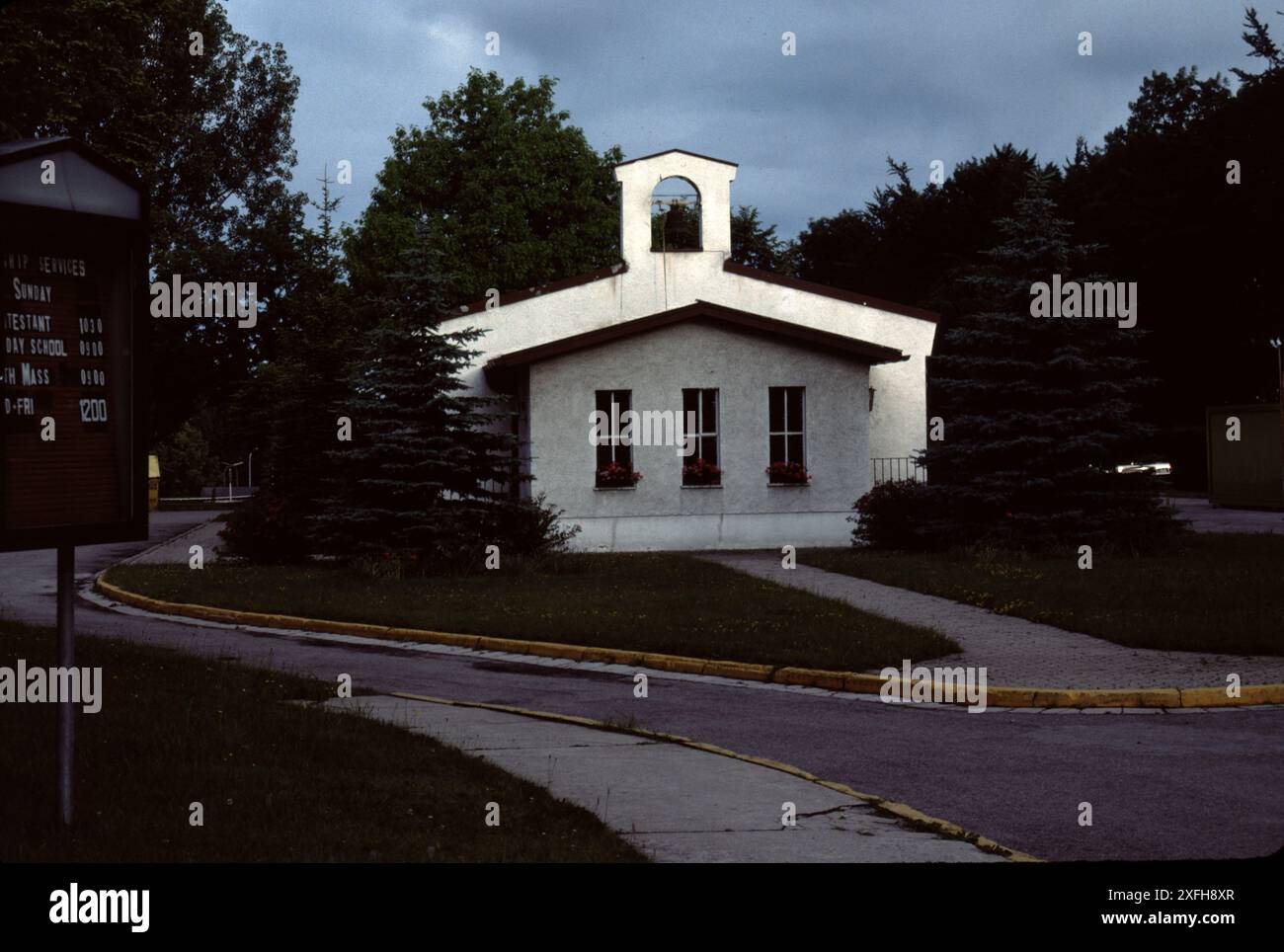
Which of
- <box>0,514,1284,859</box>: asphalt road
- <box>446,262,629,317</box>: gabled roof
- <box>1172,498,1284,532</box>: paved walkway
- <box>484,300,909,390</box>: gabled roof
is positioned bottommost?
<box>0,514,1284,859</box>: asphalt road

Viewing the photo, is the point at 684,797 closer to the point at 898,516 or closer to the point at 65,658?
the point at 65,658

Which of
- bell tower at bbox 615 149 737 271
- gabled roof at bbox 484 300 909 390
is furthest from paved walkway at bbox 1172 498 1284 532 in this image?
bell tower at bbox 615 149 737 271

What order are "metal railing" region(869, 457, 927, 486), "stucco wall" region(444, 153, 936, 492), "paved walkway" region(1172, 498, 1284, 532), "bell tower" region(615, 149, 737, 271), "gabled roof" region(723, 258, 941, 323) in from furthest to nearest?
1. "gabled roof" region(723, 258, 941, 323)
2. "bell tower" region(615, 149, 737, 271)
3. "stucco wall" region(444, 153, 936, 492)
4. "metal railing" region(869, 457, 927, 486)
5. "paved walkway" region(1172, 498, 1284, 532)

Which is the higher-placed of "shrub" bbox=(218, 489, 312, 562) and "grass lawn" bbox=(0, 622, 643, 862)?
"shrub" bbox=(218, 489, 312, 562)

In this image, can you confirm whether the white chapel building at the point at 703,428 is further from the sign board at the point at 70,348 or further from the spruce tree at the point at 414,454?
the sign board at the point at 70,348

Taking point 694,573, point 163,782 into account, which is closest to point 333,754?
point 163,782

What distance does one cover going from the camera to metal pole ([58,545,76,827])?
248 inches

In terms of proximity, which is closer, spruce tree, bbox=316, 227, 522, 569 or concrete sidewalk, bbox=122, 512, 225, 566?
spruce tree, bbox=316, 227, 522, 569

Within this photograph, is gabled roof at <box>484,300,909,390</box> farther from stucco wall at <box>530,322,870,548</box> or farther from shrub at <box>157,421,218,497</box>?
shrub at <box>157,421,218,497</box>

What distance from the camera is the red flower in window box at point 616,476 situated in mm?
28500

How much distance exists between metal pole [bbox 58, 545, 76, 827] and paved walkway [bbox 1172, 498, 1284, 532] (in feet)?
80.0

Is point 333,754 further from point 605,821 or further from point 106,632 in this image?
point 106,632

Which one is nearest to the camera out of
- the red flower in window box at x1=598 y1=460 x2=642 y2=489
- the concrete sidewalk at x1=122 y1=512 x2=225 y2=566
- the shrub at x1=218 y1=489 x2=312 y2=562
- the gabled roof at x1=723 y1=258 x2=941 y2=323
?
the shrub at x1=218 y1=489 x2=312 y2=562
